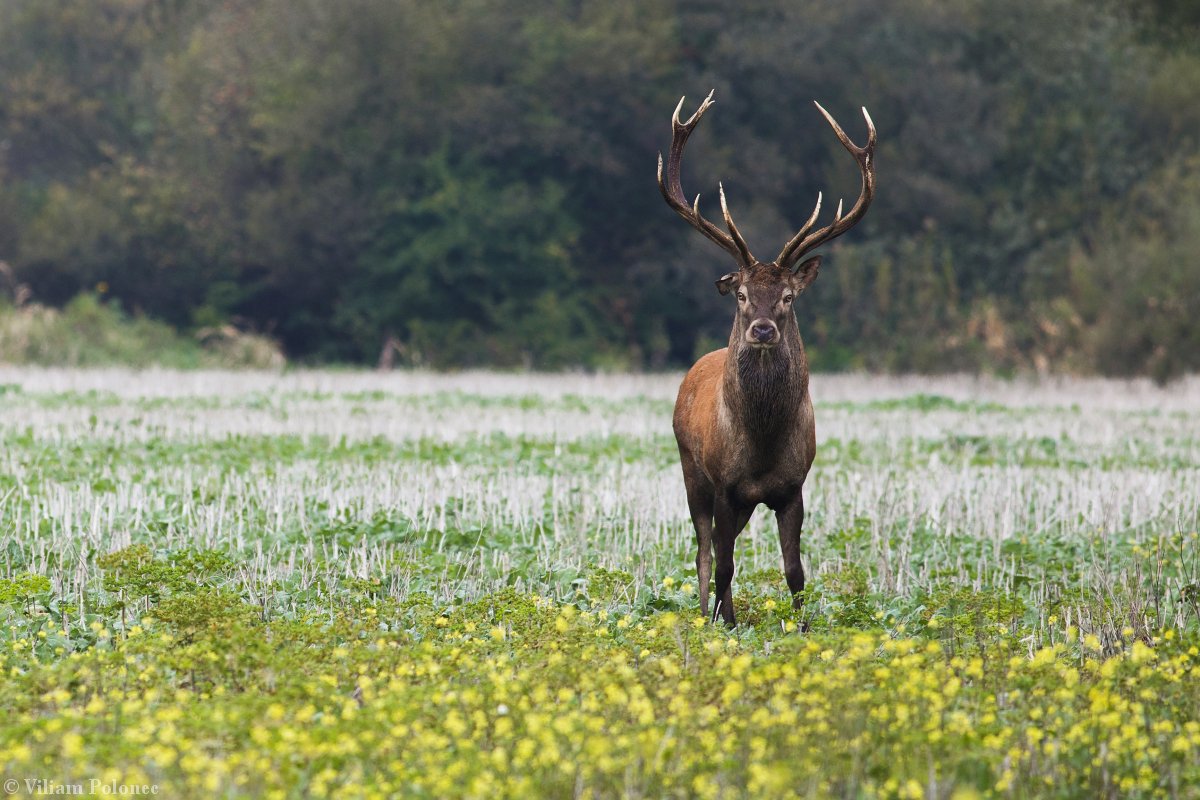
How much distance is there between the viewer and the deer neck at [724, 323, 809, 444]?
24.5ft

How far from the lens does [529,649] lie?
246 inches

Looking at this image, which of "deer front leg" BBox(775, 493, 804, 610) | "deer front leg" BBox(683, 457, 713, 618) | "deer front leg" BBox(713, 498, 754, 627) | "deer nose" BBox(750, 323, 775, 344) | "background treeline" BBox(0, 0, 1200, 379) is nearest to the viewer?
"deer nose" BBox(750, 323, 775, 344)

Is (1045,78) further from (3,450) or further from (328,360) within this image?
(3,450)

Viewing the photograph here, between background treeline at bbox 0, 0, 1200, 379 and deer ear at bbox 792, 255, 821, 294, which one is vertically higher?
background treeline at bbox 0, 0, 1200, 379

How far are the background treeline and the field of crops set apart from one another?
2121 cm

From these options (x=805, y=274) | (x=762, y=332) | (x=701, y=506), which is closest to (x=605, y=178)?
(x=701, y=506)

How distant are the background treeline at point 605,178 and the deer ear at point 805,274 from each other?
1047 inches

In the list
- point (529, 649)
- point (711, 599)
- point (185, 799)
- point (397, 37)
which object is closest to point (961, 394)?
Result: point (397, 37)

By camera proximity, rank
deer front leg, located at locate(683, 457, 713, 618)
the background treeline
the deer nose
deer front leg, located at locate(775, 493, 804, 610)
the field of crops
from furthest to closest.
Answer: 1. the background treeline
2. deer front leg, located at locate(683, 457, 713, 618)
3. deer front leg, located at locate(775, 493, 804, 610)
4. the deer nose
5. the field of crops

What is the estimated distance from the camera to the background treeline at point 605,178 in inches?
1417

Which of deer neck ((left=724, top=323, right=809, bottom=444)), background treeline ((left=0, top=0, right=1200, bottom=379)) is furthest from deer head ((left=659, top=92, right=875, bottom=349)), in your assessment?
background treeline ((left=0, top=0, right=1200, bottom=379))

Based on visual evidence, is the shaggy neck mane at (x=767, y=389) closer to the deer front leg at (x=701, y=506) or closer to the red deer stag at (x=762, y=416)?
the red deer stag at (x=762, y=416)

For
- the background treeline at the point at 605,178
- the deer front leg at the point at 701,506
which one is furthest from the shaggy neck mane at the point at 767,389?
the background treeline at the point at 605,178

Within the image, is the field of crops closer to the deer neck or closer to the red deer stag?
the red deer stag
